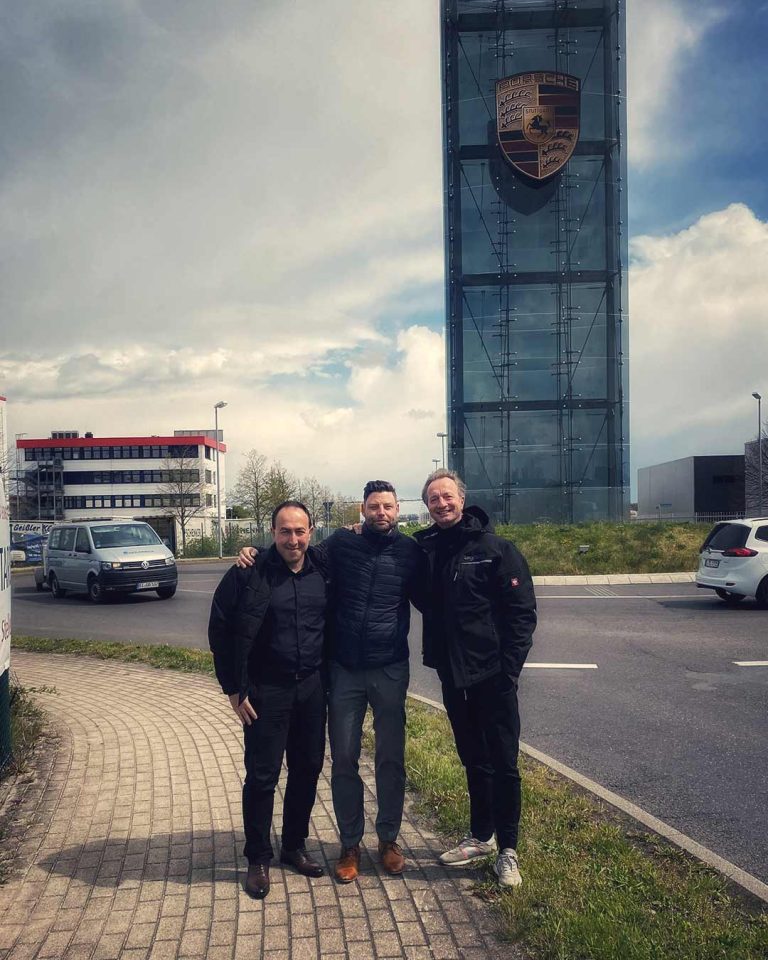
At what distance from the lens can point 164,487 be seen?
251 feet

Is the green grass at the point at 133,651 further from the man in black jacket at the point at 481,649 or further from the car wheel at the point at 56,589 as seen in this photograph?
the car wheel at the point at 56,589

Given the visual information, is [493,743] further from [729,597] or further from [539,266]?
[539,266]

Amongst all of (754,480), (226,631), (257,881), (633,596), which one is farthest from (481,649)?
(754,480)

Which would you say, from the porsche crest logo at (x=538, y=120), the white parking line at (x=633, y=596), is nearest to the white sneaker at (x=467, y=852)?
the white parking line at (x=633, y=596)

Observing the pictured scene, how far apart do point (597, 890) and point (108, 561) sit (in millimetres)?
16280

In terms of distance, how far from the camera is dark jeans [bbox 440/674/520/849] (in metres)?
4.06

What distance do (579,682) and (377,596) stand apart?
5.49 metres

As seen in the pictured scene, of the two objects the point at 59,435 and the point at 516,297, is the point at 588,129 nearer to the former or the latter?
the point at 516,297

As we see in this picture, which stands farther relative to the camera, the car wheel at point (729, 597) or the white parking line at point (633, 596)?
the white parking line at point (633, 596)

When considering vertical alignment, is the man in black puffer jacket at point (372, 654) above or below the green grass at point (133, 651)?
above

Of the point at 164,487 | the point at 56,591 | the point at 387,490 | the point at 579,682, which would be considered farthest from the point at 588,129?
the point at 164,487

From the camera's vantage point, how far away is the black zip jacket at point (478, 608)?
4.05 metres

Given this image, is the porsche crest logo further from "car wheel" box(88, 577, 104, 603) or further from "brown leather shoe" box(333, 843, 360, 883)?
"brown leather shoe" box(333, 843, 360, 883)

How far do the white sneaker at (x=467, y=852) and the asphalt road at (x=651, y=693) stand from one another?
4.21 ft
